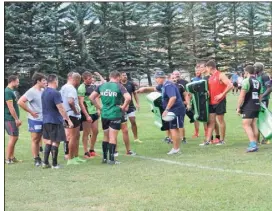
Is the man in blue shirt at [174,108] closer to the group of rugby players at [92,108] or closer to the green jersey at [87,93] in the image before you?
the group of rugby players at [92,108]

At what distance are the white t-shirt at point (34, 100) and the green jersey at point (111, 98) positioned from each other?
4.00 feet

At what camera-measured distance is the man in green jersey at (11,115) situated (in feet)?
32.9

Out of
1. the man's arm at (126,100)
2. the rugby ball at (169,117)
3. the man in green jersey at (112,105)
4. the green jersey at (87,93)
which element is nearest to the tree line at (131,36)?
the green jersey at (87,93)

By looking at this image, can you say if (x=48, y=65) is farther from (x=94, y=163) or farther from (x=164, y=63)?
(x=94, y=163)

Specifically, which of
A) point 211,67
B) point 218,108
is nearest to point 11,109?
point 211,67

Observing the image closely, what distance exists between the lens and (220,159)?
30.8ft

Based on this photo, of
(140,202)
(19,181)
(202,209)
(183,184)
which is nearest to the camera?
(202,209)

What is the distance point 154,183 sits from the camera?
7496 millimetres

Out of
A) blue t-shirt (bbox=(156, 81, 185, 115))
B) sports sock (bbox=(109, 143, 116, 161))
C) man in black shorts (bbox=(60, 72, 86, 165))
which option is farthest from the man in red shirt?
man in black shorts (bbox=(60, 72, 86, 165))

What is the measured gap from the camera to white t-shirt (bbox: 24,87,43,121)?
391 inches

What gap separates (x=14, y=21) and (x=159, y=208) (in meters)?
34.6

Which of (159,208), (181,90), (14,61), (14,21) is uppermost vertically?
(14,21)

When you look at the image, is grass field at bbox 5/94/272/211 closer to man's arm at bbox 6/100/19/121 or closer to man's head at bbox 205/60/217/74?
man's arm at bbox 6/100/19/121

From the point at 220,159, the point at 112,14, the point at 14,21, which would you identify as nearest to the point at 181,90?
the point at 220,159
